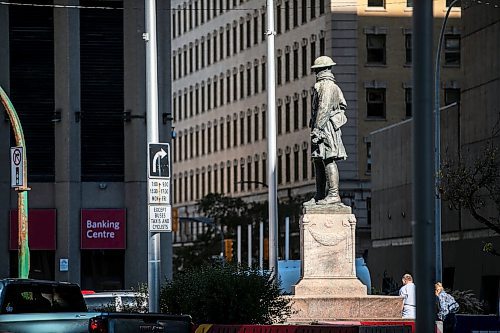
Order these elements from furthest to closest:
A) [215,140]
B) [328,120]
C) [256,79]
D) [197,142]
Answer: [197,142], [215,140], [256,79], [328,120]

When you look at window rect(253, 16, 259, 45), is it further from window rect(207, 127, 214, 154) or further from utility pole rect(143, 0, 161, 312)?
utility pole rect(143, 0, 161, 312)

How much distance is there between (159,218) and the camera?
90.2 feet

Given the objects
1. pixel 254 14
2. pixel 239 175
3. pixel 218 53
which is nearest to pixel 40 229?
pixel 254 14

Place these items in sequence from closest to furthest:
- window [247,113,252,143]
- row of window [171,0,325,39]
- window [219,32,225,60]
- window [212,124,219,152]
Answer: row of window [171,0,325,39] < window [247,113,252,143] < window [219,32,225,60] < window [212,124,219,152]

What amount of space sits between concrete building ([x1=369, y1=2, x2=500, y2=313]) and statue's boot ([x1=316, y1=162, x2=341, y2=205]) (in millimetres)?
20163

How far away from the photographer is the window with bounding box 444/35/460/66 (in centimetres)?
8420

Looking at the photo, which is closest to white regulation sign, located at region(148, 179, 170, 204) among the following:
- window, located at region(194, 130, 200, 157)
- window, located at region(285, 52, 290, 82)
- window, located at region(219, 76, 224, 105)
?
window, located at region(285, 52, 290, 82)

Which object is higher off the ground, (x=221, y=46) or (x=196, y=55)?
(x=196, y=55)

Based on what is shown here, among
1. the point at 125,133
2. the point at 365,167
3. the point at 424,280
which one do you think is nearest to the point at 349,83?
the point at 365,167

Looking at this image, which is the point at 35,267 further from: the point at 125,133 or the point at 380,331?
the point at 380,331

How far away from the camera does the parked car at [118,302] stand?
30141 millimetres

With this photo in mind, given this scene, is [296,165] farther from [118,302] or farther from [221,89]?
[118,302]

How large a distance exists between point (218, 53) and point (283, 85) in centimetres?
1367

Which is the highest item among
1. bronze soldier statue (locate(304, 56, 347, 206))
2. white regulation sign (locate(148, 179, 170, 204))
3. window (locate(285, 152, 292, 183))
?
window (locate(285, 152, 292, 183))
